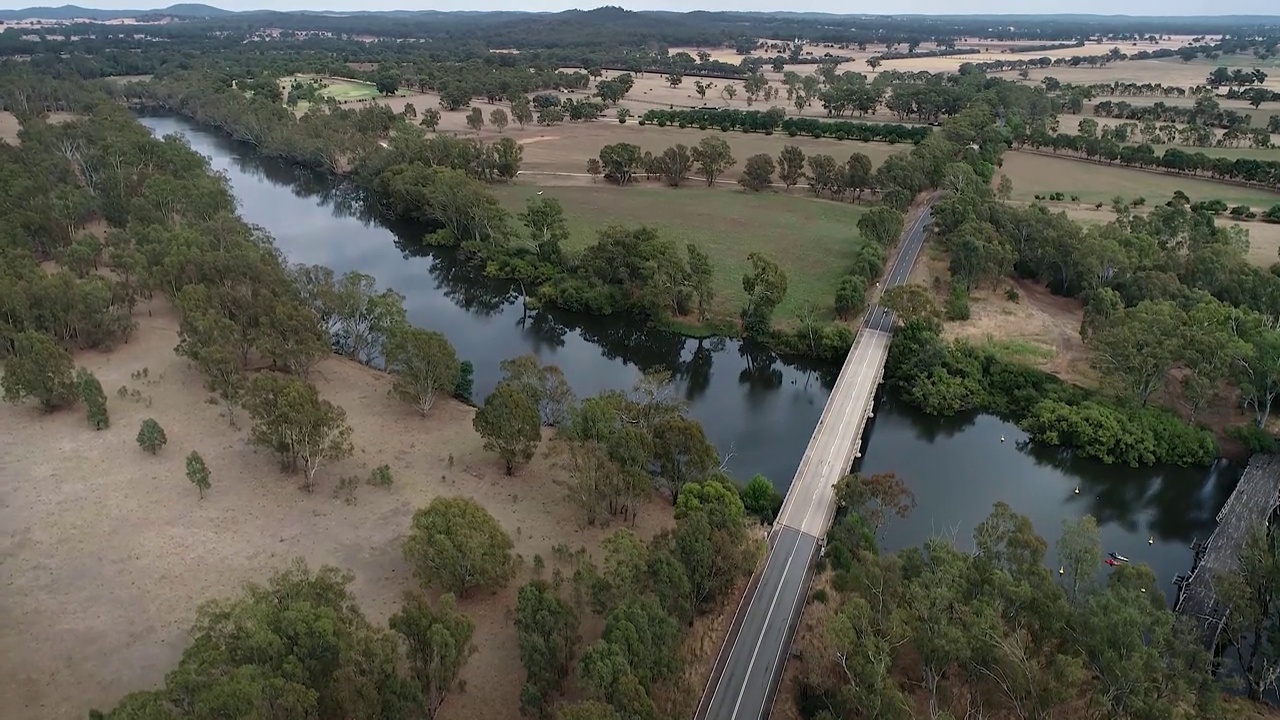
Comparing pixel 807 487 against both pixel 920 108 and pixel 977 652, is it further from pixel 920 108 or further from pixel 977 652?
pixel 920 108

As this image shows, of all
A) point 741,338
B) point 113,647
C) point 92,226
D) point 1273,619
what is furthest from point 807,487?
point 92,226

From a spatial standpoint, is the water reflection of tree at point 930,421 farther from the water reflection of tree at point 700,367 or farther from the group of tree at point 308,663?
the group of tree at point 308,663

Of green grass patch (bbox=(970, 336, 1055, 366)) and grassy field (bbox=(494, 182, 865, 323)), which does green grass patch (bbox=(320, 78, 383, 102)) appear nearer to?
grassy field (bbox=(494, 182, 865, 323))

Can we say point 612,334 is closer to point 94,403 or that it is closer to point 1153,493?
point 94,403

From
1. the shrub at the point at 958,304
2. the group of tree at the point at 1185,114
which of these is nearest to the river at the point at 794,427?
the shrub at the point at 958,304

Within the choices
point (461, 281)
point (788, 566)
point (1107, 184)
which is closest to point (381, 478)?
point (788, 566)

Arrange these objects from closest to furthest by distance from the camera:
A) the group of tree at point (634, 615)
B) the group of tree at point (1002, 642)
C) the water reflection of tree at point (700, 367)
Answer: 1. the group of tree at point (634, 615)
2. the group of tree at point (1002, 642)
3. the water reflection of tree at point (700, 367)
